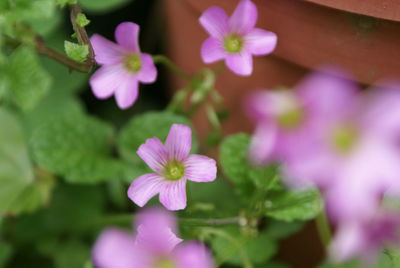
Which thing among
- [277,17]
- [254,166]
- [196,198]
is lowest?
[196,198]

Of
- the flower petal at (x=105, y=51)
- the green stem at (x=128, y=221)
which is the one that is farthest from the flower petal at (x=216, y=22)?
the green stem at (x=128, y=221)

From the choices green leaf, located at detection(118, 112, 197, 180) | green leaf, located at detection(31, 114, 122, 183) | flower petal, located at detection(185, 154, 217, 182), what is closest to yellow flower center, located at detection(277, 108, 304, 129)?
flower petal, located at detection(185, 154, 217, 182)

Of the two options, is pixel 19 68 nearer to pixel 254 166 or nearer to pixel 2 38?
pixel 2 38

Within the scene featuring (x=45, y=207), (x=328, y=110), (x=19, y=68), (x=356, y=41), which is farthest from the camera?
(x=45, y=207)

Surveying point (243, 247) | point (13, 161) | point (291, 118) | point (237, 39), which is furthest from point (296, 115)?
point (13, 161)

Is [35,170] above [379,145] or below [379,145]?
below

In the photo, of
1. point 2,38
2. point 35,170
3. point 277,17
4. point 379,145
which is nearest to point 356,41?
point 277,17

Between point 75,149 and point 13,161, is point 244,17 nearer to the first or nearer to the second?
point 75,149
